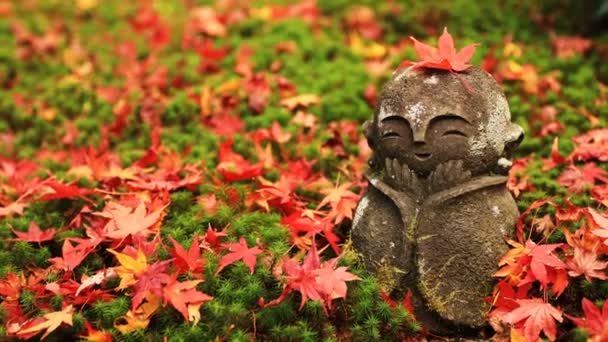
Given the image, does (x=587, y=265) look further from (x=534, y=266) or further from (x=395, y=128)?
(x=395, y=128)

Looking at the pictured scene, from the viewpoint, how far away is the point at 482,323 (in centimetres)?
333

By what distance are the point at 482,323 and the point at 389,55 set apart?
314 cm

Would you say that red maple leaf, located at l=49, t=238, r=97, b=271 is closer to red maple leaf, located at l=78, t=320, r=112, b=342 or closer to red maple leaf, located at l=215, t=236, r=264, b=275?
red maple leaf, located at l=78, t=320, r=112, b=342

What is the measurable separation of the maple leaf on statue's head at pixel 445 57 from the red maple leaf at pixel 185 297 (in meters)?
1.60

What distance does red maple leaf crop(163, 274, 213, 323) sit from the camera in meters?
3.07

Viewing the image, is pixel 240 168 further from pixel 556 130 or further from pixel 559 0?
pixel 559 0

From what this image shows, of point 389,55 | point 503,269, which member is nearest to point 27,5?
point 389,55

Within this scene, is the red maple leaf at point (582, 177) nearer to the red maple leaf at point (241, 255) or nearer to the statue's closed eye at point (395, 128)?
the statue's closed eye at point (395, 128)

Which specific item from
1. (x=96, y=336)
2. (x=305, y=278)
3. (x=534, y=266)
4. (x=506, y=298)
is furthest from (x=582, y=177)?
(x=96, y=336)

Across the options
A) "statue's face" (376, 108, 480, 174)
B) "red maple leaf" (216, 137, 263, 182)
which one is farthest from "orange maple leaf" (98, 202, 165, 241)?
"statue's face" (376, 108, 480, 174)

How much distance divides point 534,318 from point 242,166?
215 centimetres

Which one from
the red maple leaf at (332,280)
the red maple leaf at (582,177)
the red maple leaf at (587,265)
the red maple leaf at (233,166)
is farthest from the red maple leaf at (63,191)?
the red maple leaf at (582,177)

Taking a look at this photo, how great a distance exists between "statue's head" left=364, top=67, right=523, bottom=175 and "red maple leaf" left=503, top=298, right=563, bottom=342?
2.31ft

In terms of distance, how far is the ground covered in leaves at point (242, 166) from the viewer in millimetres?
3221
